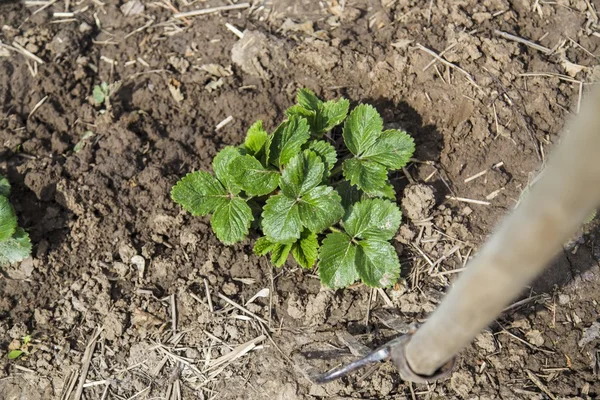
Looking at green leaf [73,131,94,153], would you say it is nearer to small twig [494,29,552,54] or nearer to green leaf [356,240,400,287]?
green leaf [356,240,400,287]

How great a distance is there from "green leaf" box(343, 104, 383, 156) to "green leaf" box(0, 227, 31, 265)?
1577mm

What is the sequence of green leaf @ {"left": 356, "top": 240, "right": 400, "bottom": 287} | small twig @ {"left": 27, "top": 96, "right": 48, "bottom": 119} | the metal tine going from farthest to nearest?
small twig @ {"left": 27, "top": 96, "right": 48, "bottom": 119} < green leaf @ {"left": 356, "top": 240, "right": 400, "bottom": 287} < the metal tine

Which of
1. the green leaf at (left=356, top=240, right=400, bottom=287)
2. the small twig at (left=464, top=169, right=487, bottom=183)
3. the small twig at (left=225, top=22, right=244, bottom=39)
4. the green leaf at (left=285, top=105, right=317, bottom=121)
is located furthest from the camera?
the small twig at (left=225, top=22, right=244, bottom=39)

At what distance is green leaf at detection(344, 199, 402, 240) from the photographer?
2.63 m

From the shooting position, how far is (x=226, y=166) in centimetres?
271

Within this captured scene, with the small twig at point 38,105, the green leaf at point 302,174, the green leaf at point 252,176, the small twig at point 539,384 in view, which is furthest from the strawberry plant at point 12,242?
the small twig at point 539,384

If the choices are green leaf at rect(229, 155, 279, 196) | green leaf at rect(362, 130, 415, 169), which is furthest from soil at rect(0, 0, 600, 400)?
green leaf at rect(229, 155, 279, 196)

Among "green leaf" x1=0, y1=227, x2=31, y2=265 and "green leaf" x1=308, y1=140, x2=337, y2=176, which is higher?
"green leaf" x1=308, y1=140, x2=337, y2=176

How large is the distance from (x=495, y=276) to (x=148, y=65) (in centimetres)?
263

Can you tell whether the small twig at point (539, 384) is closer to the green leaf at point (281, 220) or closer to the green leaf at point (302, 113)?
the green leaf at point (281, 220)

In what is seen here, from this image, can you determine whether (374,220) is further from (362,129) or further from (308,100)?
(308,100)

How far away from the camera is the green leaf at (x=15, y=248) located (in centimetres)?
277

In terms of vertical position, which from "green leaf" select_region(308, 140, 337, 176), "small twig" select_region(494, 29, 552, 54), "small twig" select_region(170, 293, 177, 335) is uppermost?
"small twig" select_region(494, 29, 552, 54)

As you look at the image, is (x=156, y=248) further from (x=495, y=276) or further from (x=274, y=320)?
(x=495, y=276)
